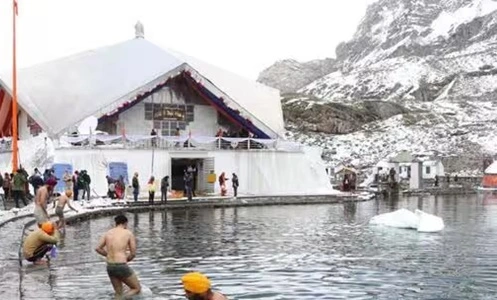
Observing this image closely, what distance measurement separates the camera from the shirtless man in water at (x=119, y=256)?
414 inches

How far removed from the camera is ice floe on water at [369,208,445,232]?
72.1 feet

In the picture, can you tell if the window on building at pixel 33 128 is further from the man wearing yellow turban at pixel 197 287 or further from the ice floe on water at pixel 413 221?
the man wearing yellow turban at pixel 197 287

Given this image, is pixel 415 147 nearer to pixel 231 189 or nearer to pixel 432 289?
pixel 231 189

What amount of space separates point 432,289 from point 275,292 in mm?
2648

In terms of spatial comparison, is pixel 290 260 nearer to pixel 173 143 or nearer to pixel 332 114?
pixel 173 143

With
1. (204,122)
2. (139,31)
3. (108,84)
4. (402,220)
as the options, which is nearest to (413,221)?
(402,220)

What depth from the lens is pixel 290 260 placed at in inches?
613

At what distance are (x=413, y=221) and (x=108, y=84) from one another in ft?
77.6

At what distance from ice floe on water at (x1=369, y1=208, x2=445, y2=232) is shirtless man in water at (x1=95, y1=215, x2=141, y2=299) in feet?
42.7

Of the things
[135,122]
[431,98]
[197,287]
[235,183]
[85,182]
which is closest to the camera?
[197,287]

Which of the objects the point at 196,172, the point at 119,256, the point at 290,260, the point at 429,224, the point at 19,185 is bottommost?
the point at 290,260

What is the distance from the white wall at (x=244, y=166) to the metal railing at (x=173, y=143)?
1.23 ft

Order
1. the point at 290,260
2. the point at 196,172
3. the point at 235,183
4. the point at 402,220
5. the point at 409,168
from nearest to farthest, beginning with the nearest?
the point at 290,260 < the point at 402,220 < the point at 235,183 < the point at 196,172 < the point at 409,168

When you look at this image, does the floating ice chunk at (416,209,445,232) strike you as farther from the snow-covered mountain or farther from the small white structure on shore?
the snow-covered mountain
